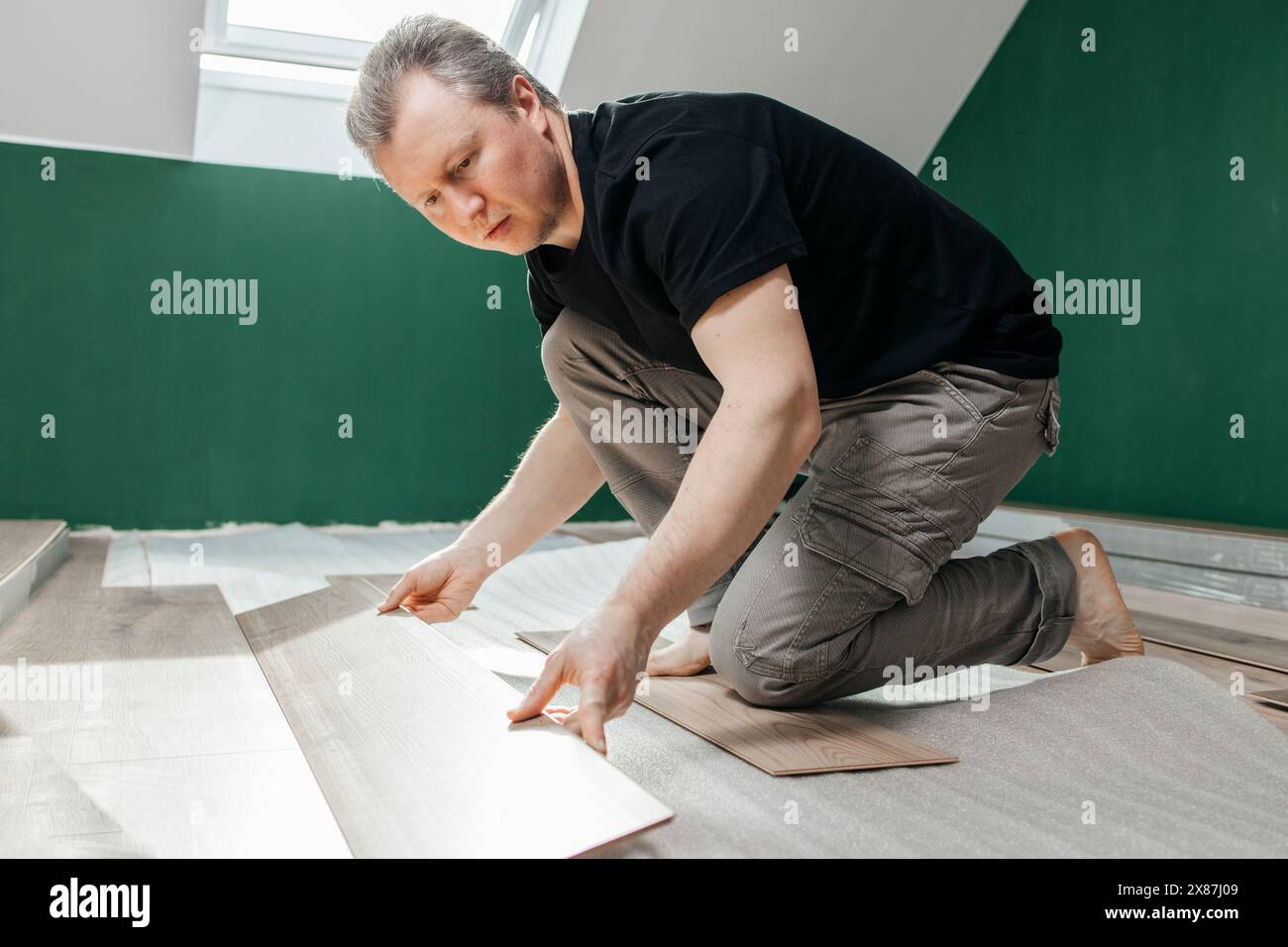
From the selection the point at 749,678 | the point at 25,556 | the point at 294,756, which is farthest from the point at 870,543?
the point at 25,556

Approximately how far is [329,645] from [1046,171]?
3.01 meters

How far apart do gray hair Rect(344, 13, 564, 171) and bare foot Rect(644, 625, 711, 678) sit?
33.3 inches

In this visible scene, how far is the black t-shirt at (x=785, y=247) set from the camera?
1136 mm

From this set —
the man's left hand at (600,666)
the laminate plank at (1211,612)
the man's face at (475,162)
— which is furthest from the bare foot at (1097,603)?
the man's face at (475,162)

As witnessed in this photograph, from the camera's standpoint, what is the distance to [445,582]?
5.31 ft

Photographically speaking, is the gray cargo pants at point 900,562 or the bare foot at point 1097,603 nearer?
the gray cargo pants at point 900,562

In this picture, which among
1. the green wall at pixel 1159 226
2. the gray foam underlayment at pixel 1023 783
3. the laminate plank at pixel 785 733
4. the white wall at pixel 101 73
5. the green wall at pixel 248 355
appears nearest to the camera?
the gray foam underlayment at pixel 1023 783

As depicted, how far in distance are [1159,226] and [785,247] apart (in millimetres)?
2494

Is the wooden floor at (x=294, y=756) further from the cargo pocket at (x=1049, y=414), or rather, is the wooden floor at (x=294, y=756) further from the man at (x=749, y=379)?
the cargo pocket at (x=1049, y=414)

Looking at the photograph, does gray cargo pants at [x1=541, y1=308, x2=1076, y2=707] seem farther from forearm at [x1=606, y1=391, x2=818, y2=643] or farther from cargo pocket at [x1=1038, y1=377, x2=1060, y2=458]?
forearm at [x1=606, y1=391, x2=818, y2=643]

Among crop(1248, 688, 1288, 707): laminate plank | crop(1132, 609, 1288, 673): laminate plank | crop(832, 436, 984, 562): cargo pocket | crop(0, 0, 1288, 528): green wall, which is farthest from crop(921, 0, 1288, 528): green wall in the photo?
crop(832, 436, 984, 562): cargo pocket

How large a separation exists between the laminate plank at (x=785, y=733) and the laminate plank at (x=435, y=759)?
266mm

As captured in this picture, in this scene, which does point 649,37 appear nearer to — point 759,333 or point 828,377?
point 828,377

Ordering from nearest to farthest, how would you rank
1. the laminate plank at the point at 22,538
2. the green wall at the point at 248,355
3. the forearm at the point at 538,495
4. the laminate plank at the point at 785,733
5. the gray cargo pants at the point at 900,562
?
the laminate plank at the point at 785,733 → the gray cargo pants at the point at 900,562 → the forearm at the point at 538,495 → the laminate plank at the point at 22,538 → the green wall at the point at 248,355
